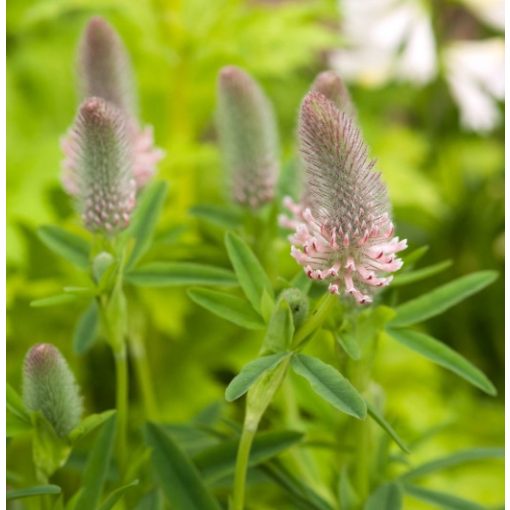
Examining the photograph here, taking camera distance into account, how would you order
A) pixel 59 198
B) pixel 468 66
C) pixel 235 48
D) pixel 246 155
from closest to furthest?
1. pixel 246 155
2. pixel 235 48
3. pixel 59 198
4. pixel 468 66

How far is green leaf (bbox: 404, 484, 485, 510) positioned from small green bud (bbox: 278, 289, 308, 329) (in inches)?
7.2

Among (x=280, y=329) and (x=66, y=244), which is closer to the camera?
(x=280, y=329)

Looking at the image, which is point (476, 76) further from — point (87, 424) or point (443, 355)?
point (87, 424)

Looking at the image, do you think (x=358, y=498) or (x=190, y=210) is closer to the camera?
(x=358, y=498)

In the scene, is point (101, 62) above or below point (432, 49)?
below

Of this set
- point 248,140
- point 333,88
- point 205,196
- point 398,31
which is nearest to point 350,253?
point 333,88

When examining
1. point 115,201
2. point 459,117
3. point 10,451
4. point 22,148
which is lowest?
point 10,451

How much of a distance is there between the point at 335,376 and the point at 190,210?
258mm

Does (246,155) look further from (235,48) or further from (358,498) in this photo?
(235,48)

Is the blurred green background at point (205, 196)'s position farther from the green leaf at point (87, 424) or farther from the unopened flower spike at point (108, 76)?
the green leaf at point (87, 424)

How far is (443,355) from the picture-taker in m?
0.57

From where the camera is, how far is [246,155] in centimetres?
69

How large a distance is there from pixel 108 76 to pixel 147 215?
95 millimetres

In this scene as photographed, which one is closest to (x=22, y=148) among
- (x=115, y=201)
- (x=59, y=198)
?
(x=59, y=198)
